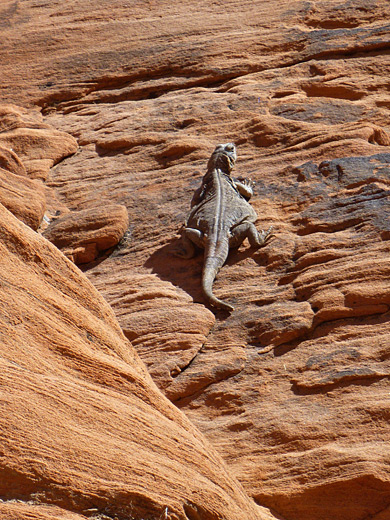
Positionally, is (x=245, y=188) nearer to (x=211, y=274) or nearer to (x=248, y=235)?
(x=248, y=235)

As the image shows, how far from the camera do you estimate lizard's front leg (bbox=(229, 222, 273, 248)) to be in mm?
8500

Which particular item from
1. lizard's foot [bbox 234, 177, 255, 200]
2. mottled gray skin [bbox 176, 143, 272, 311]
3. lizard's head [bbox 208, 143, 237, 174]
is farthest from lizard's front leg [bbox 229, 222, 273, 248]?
lizard's head [bbox 208, 143, 237, 174]

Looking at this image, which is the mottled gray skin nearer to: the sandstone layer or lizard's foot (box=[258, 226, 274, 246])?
lizard's foot (box=[258, 226, 274, 246])

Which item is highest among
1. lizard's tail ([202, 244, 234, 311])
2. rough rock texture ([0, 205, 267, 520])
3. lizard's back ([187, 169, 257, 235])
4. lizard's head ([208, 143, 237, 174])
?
rough rock texture ([0, 205, 267, 520])

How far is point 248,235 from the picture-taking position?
8.56m

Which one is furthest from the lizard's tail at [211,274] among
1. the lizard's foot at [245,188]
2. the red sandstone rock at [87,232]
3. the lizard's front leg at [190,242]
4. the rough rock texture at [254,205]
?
the red sandstone rock at [87,232]

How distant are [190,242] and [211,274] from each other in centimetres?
88

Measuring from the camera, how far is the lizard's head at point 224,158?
980 centimetres

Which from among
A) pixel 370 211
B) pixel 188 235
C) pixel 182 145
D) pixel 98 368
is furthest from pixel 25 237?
pixel 182 145

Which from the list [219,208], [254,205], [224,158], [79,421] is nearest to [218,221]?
[219,208]

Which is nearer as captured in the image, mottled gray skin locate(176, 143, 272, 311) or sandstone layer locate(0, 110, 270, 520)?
sandstone layer locate(0, 110, 270, 520)

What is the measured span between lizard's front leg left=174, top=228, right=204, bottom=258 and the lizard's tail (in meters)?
0.34

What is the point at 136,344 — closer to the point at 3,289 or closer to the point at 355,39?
the point at 3,289

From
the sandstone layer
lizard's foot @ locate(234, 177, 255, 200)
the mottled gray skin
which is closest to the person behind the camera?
the sandstone layer
